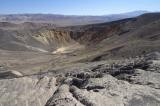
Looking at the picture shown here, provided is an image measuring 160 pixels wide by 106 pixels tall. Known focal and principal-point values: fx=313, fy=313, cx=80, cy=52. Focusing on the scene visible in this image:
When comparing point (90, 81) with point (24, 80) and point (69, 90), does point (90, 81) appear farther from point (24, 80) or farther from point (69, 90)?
point (24, 80)

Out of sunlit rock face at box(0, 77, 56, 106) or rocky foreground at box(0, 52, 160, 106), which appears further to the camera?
sunlit rock face at box(0, 77, 56, 106)

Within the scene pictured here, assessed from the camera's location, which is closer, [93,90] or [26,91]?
[93,90]

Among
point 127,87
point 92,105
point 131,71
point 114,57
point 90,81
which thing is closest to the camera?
point 92,105

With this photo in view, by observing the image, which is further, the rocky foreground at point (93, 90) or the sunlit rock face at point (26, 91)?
the sunlit rock face at point (26, 91)

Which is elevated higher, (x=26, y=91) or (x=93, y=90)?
(x=93, y=90)

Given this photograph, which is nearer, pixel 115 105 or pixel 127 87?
pixel 115 105

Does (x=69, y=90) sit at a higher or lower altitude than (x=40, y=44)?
higher

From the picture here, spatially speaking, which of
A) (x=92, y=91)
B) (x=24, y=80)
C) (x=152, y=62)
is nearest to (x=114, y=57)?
(x=152, y=62)

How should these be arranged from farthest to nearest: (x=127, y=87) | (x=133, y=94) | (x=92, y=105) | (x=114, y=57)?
1. (x=114, y=57)
2. (x=127, y=87)
3. (x=133, y=94)
4. (x=92, y=105)
